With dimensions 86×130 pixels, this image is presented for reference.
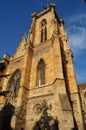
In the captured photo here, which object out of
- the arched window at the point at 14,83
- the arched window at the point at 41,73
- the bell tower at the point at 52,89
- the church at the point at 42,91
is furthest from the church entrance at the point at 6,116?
the arched window at the point at 41,73

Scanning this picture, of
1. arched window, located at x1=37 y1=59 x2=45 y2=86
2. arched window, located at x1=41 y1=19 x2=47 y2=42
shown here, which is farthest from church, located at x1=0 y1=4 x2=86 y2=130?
arched window, located at x1=41 y1=19 x2=47 y2=42

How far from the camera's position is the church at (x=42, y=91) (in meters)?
10.6

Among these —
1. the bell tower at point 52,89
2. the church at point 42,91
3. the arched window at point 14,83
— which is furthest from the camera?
the arched window at point 14,83

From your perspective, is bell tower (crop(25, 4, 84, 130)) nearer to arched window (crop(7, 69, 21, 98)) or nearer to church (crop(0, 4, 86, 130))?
church (crop(0, 4, 86, 130))

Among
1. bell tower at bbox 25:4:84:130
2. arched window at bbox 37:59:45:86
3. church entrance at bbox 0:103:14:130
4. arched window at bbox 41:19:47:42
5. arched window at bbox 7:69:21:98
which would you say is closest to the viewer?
bell tower at bbox 25:4:84:130

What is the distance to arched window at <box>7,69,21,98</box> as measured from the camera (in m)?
14.6

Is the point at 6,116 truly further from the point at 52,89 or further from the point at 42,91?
the point at 52,89

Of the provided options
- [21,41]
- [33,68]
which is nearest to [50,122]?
[33,68]

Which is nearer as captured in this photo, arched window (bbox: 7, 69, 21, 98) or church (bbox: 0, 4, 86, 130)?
church (bbox: 0, 4, 86, 130)

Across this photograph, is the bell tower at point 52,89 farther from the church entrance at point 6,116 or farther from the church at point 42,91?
the church entrance at point 6,116

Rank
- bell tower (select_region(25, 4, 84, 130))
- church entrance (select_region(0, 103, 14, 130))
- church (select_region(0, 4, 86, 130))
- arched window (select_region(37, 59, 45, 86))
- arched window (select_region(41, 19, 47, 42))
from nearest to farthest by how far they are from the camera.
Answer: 1. bell tower (select_region(25, 4, 84, 130))
2. church (select_region(0, 4, 86, 130))
3. church entrance (select_region(0, 103, 14, 130))
4. arched window (select_region(37, 59, 45, 86))
5. arched window (select_region(41, 19, 47, 42))

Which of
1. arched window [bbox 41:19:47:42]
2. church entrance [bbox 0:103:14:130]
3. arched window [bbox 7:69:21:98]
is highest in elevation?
arched window [bbox 41:19:47:42]

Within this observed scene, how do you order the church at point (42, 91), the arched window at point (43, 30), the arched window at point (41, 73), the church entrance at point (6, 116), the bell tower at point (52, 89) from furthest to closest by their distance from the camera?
the arched window at point (43, 30) → the arched window at point (41, 73) → the church entrance at point (6, 116) → the church at point (42, 91) → the bell tower at point (52, 89)

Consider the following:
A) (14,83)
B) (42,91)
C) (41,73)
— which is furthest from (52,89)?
(14,83)
